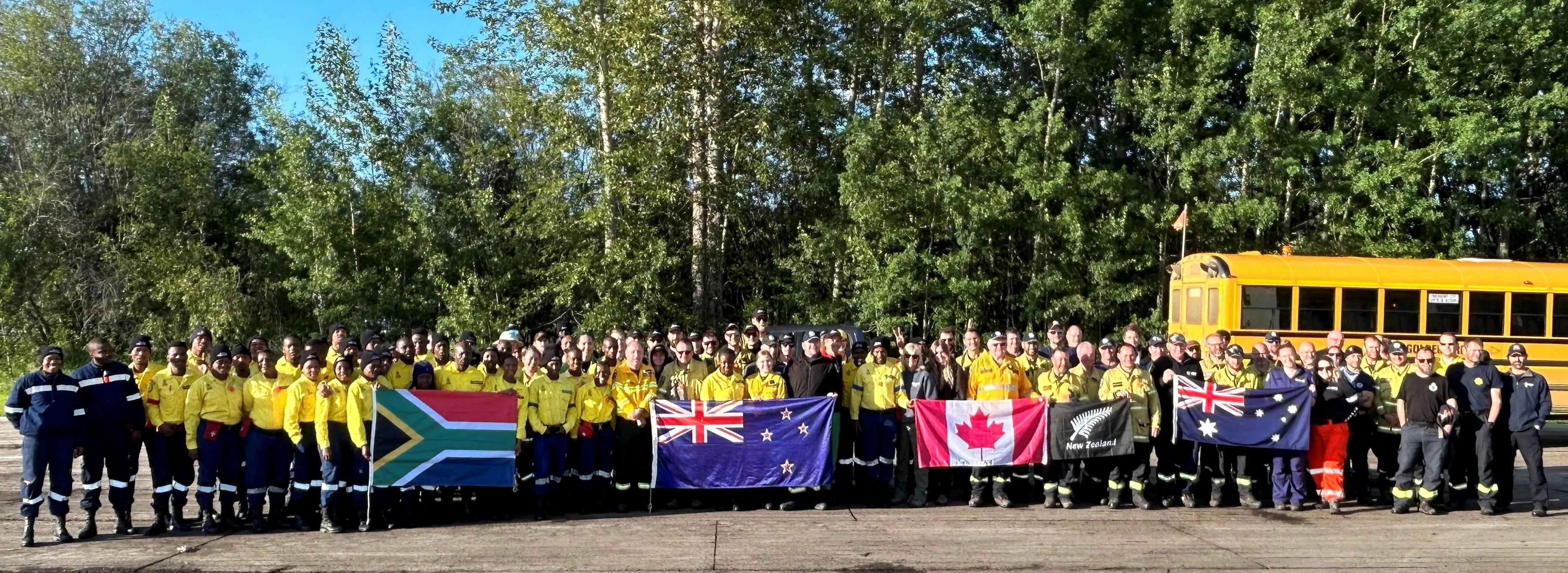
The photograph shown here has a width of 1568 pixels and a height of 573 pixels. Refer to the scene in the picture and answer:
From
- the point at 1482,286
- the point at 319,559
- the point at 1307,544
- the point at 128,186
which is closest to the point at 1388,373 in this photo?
the point at 1307,544

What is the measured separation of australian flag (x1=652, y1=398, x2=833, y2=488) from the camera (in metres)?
10.1

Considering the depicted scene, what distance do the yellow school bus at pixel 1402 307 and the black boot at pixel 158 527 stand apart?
14.0 meters

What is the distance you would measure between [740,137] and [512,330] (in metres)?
9.58

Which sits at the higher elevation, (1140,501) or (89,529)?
(1140,501)

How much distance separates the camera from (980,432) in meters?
10.4

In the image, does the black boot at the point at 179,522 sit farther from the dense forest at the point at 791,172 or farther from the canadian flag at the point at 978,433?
the dense forest at the point at 791,172

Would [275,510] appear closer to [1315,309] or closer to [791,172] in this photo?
[1315,309]

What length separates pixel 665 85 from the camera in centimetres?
2170

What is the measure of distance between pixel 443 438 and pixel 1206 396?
703cm

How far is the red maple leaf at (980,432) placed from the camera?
10.4 m

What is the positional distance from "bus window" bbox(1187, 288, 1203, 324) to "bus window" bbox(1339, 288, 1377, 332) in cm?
196

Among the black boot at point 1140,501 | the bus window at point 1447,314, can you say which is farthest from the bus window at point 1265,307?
the black boot at point 1140,501

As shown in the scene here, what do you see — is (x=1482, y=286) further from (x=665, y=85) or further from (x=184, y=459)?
(x=184, y=459)

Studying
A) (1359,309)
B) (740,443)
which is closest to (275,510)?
(740,443)
